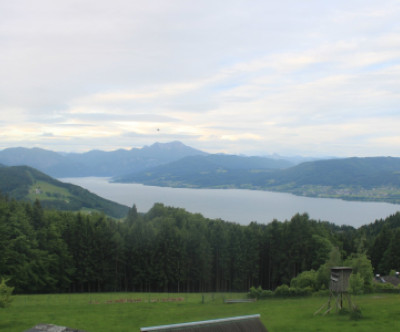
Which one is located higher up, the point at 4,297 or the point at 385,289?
the point at 4,297

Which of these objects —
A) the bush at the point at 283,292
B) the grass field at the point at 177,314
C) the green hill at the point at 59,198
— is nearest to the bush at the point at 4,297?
the grass field at the point at 177,314

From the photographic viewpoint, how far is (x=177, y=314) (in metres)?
28.2

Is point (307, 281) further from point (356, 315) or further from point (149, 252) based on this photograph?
point (149, 252)

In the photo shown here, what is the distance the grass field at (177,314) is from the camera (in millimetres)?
22406

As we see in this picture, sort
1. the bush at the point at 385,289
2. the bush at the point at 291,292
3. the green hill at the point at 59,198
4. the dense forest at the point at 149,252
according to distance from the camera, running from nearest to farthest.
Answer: the bush at the point at 291,292
the bush at the point at 385,289
the dense forest at the point at 149,252
the green hill at the point at 59,198

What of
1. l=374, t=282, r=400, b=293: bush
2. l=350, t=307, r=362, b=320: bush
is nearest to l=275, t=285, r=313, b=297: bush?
l=374, t=282, r=400, b=293: bush

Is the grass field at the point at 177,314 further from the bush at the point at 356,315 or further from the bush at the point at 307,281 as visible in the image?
the bush at the point at 307,281

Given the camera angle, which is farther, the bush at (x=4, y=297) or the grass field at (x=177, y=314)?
the bush at (x=4, y=297)

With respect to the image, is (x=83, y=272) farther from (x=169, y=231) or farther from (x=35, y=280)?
(x=169, y=231)

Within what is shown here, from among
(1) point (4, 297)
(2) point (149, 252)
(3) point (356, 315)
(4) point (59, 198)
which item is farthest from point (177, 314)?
(4) point (59, 198)

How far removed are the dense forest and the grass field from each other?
13.2 metres

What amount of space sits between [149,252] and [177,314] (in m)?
27.2

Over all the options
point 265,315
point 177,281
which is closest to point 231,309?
point 265,315

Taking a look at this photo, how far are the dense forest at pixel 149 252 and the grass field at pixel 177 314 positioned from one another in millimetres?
13160
